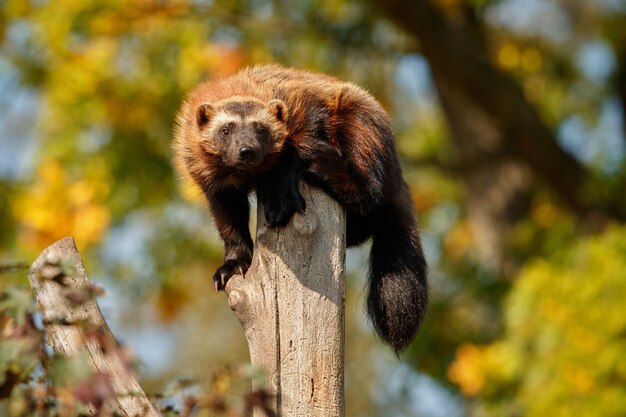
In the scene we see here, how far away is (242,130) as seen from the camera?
690cm

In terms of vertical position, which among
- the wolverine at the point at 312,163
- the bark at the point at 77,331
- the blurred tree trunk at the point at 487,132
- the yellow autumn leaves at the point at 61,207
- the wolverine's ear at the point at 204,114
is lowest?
the bark at the point at 77,331

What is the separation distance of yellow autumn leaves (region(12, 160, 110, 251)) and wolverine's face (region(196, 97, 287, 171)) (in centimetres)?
835

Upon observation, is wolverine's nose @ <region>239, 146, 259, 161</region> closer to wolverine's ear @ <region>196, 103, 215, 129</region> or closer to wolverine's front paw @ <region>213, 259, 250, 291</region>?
wolverine's ear @ <region>196, 103, 215, 129</region>

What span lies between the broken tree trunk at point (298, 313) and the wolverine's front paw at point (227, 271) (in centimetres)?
96

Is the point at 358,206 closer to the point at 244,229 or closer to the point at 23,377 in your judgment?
the point at 244,229

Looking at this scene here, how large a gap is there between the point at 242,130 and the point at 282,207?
4.00 feet

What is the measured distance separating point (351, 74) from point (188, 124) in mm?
10938

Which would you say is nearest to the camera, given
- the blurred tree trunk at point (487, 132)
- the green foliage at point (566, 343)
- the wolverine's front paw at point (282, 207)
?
the wolverine's front paw at point (282, 207)

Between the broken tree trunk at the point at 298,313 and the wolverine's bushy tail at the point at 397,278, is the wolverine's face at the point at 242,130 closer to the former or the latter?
the wolverine's bushy tail at the point at 397,278

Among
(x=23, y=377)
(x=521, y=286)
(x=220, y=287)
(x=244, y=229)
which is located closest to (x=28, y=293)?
(x=23, y=377)

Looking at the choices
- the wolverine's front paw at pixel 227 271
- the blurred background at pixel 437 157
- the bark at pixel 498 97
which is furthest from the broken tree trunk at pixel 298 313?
the bark at pixel 498 97

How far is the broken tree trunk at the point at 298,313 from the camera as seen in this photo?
5.27 m

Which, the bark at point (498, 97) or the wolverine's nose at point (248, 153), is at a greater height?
the bark at point (498, 97)

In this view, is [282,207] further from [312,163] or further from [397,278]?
[397,278]
